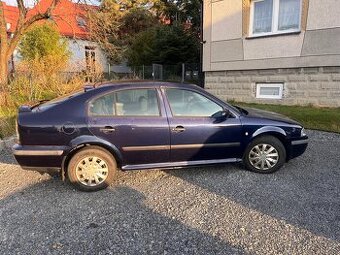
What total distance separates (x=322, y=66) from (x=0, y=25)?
32.8 ft

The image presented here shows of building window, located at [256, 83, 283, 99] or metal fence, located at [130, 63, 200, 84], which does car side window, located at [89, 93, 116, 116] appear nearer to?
building window, located at [256, 83, 283, 99]

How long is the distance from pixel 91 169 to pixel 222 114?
2.09 m

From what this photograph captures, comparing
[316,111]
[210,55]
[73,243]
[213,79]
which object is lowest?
[73,243]

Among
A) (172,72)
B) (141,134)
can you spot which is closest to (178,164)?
(141,134)

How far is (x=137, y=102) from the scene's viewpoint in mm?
4445

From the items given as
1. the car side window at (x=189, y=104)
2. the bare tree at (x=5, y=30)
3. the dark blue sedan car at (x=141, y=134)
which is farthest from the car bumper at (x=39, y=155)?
the bare tree at (x=5, y=30)

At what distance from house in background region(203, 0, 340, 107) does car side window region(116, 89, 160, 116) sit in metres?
7.31

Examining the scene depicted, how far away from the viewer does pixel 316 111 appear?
30.1ft

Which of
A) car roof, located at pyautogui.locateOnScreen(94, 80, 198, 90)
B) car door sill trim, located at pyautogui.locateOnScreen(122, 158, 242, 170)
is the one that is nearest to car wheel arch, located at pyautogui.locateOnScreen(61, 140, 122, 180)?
car door sill trim, located at pyautogui.locateOnScreen(122, 158, 242, 170)

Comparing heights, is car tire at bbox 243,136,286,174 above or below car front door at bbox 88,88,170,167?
below

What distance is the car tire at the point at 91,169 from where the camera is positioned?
4195 millimetres

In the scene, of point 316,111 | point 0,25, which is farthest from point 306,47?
point 0,25

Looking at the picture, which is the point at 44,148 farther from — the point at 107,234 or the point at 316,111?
the point at 316,111

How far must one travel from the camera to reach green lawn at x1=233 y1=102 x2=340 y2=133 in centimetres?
777
